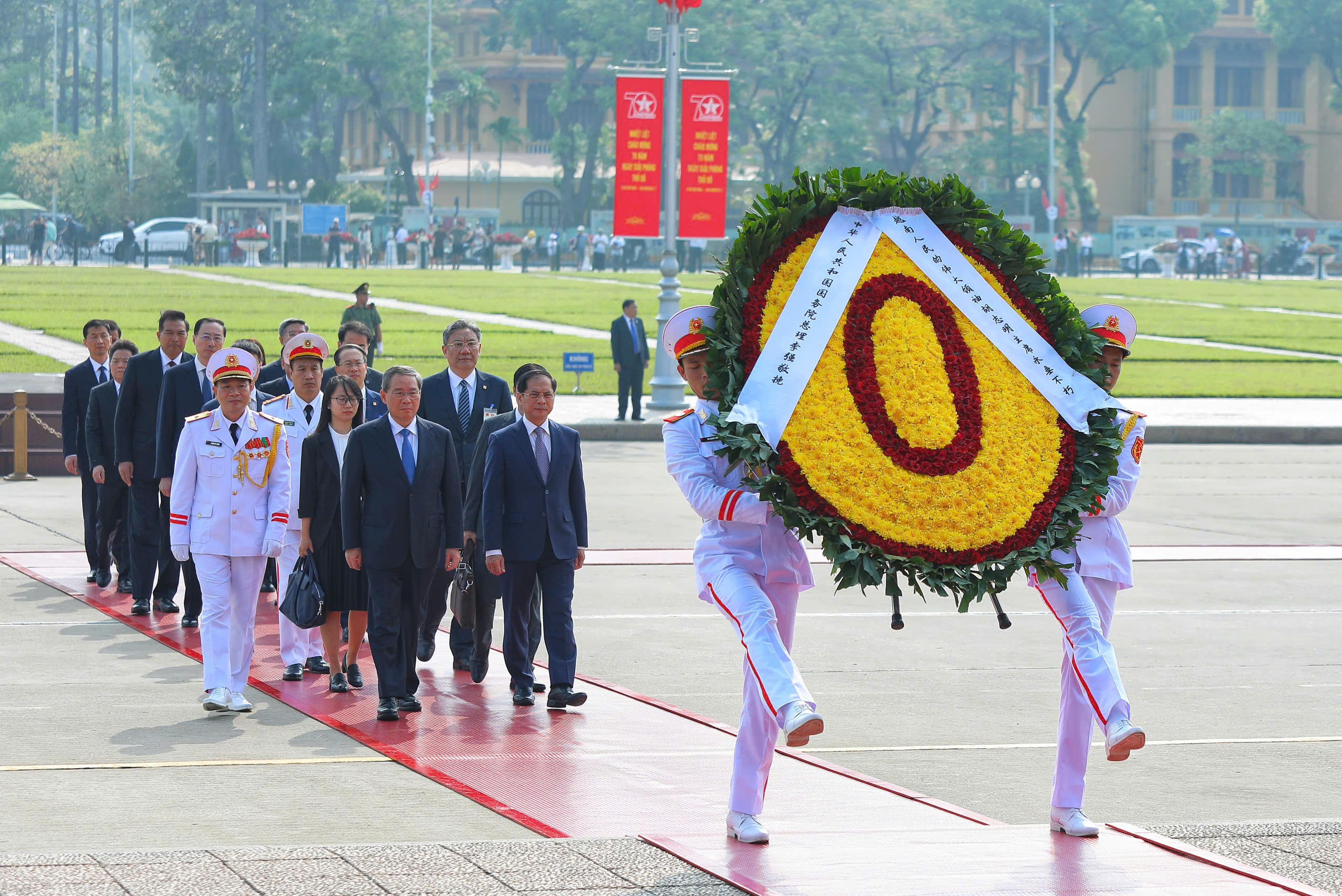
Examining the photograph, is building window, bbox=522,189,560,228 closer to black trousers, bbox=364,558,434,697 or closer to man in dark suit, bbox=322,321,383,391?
man in dark suit, bbox=322,321,383,391

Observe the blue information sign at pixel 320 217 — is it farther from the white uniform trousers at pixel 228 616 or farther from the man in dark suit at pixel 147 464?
the white uniform trousers at pixel 228 616

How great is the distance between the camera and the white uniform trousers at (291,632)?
31.9 ft

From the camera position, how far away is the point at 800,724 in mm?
5734

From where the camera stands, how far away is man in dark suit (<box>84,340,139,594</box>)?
1222 cm

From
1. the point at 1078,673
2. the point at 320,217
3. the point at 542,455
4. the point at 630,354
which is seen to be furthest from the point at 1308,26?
the point at 1078,673

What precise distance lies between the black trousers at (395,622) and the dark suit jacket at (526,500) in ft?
1.37

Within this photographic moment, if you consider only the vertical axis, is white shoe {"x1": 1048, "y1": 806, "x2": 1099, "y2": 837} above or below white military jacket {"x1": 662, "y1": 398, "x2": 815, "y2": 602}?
below

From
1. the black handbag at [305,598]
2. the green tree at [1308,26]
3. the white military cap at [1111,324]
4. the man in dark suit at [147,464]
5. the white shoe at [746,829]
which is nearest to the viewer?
the white shoe at [746,829]

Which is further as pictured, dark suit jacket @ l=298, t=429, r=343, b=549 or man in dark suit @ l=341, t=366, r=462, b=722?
dark suit jacket @ l=298, t=429, r=343, b=549

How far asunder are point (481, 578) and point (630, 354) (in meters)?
15.0

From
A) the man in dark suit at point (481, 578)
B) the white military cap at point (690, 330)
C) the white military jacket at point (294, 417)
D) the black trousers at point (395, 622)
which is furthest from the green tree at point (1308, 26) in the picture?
the white military cap at point (690, 330)

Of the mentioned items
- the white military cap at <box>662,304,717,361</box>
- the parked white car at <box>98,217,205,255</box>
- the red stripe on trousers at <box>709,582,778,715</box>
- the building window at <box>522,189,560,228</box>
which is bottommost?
the red stripe on trousers at <box>709,582,778,715</box>

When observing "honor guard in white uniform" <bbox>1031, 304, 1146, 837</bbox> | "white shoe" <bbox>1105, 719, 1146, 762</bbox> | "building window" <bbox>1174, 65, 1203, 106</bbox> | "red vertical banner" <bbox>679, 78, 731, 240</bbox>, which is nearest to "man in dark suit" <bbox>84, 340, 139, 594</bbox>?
"honor guard in white uniform" <bbox>1031, 304, 1146, 837</bbox>

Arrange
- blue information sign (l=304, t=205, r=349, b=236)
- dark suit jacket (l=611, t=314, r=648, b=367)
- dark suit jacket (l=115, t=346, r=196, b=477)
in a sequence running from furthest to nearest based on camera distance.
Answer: blue information sign (l=304, t=205, r=349, b=236)
dark suit jacket (l=611, t=314, r=648, b=367)
dark suit jacket (l=115, t=346, r=196, b=477)
